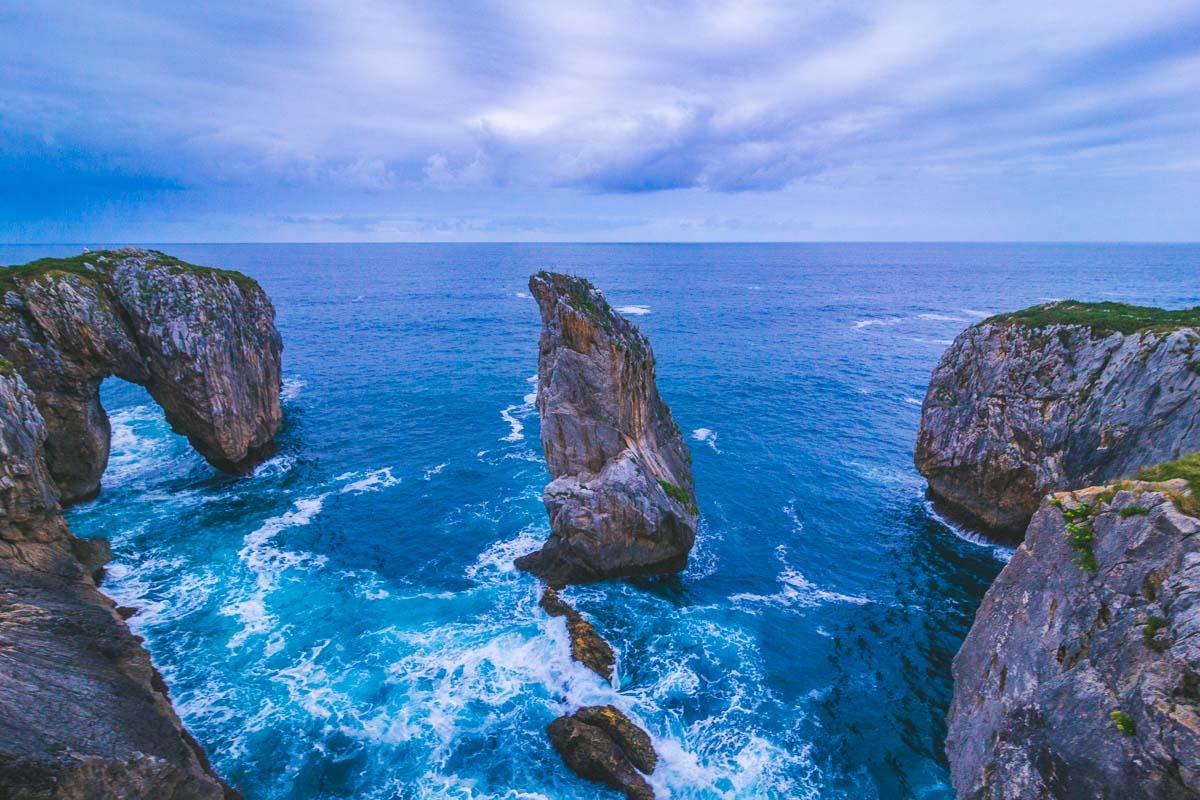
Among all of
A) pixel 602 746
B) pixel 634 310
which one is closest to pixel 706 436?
pixel 602 746

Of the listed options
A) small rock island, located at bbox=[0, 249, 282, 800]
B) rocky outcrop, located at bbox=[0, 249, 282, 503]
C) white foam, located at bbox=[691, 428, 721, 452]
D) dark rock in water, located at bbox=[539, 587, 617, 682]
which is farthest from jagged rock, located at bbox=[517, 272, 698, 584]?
rocky outcrop, located at bbox=[0, 249, 282, 503]

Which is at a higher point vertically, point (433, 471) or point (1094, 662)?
point (1094, 662)

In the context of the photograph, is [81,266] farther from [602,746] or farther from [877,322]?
[877,322]

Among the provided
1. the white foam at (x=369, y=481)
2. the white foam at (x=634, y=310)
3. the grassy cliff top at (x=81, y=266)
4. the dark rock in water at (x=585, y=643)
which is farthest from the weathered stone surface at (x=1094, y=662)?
the white foam at (x=634, y=310)

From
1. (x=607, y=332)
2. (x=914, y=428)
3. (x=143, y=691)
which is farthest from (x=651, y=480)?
(x=914, y=428)

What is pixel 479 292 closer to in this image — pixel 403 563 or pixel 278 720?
pixel 403 563

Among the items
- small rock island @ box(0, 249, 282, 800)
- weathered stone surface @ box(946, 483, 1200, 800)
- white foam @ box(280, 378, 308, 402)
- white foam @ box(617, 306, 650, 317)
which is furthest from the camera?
white foam @ box(617, 306, 650, 317)

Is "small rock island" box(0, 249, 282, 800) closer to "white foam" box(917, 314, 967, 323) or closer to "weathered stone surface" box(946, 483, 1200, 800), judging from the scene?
"weathered stone surface" box(946, 483, 1200, 800)
